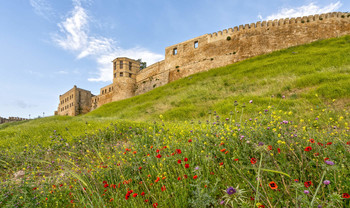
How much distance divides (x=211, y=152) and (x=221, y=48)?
29501mm

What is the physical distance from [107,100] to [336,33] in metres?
40.7

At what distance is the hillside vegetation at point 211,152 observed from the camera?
82.0 inches

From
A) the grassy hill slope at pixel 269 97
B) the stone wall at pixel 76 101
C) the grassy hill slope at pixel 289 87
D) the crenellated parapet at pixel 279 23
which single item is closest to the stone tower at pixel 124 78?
the stone wall at pixel 76 101

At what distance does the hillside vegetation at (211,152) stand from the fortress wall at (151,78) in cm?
1760

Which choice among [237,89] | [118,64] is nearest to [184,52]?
[118,64]

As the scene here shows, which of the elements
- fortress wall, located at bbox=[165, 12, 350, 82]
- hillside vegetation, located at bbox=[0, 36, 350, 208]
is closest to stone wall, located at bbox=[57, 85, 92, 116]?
fortress wall, located at bbox=[165, 12, 350, 82]

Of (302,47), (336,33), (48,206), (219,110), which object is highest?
(336,33)

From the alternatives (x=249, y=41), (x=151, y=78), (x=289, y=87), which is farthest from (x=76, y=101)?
(x=289, y=87)

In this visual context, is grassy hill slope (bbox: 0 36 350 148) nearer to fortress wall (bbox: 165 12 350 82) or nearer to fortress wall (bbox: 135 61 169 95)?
fortress wall (bbox: 165 12 350 82)

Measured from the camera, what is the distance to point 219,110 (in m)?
10.8

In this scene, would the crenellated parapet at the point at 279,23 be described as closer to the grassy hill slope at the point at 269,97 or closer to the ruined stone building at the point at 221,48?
the ruined stone building at the point at 221,48

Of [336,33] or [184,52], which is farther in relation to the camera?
[184,52]

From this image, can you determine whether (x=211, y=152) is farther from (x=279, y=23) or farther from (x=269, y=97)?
(x=279, y=23)

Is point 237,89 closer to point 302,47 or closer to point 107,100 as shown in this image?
point 302,47
